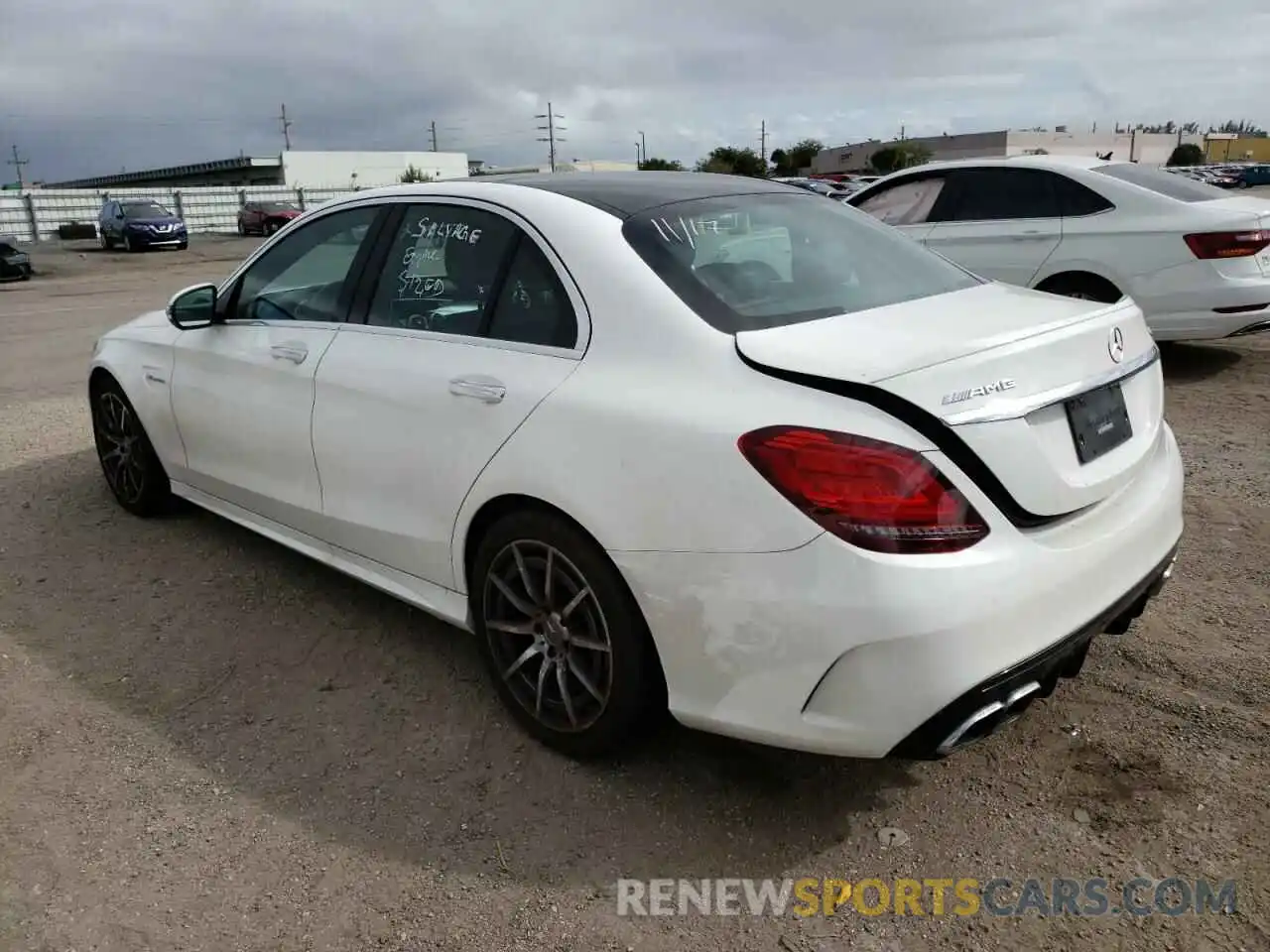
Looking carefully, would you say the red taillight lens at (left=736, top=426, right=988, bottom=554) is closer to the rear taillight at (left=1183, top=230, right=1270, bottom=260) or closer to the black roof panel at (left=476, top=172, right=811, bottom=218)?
the black roof panel at (left=476, top=172, right=811, bottom=218)

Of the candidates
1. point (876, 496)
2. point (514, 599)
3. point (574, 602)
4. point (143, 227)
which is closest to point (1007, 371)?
point (876, 496)

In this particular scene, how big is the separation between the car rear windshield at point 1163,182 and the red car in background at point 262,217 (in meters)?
32.6

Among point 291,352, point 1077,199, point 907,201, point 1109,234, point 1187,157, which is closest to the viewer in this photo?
point 291,352

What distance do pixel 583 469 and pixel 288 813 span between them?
1287 mm

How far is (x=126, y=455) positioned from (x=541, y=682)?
316 centimetres

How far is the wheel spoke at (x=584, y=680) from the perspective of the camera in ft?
8.95

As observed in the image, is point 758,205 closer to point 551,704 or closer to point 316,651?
point 551,704

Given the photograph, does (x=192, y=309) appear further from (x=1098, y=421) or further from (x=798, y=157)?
(x=798, y=157)

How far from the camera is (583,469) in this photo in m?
2.54

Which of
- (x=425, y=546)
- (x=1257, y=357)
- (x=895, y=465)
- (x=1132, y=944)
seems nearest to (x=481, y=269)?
(x=425, y=546)

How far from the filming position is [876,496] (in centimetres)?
215

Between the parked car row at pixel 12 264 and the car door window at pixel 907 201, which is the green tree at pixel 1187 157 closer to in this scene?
the parked car row at pixel 12 264

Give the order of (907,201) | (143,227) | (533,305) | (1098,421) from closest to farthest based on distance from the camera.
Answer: (1098,421) → (533,305) → (907,201) → (143,227)

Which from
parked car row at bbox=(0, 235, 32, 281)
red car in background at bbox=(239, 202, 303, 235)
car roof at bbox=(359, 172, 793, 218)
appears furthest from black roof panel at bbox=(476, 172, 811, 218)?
red car in background at bbox=(239, 202, 303, 235)
